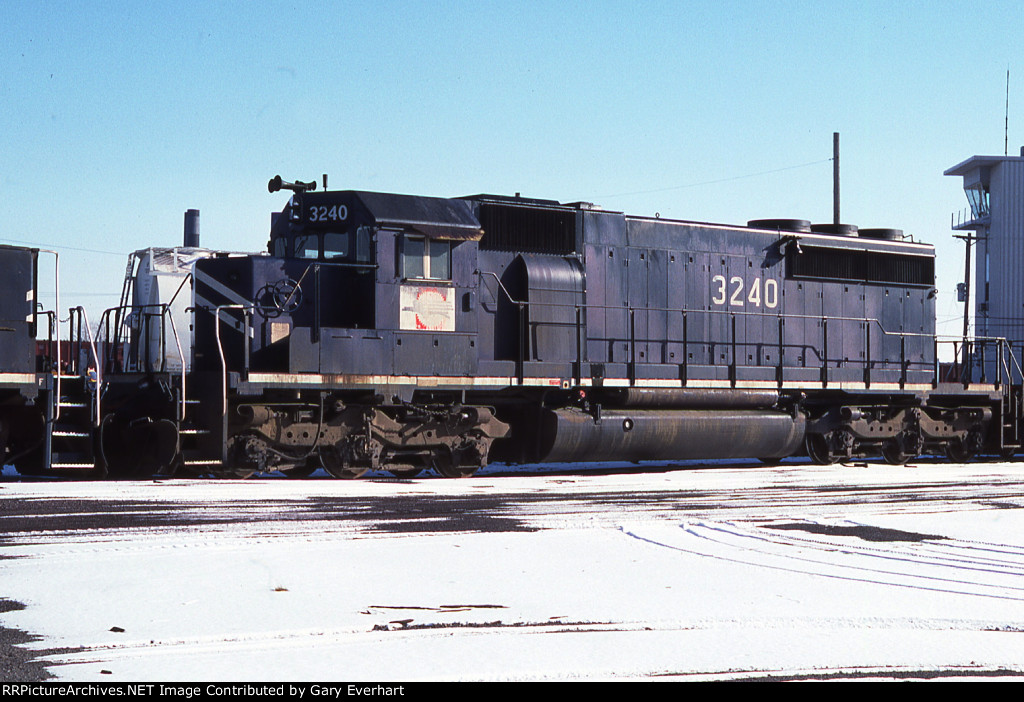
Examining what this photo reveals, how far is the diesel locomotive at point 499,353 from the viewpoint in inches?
512

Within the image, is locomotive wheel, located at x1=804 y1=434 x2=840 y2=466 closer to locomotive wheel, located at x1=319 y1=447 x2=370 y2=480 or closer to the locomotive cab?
the locomotive cab

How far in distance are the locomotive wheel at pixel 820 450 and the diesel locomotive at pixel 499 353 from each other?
4 cm

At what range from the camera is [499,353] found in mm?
15258

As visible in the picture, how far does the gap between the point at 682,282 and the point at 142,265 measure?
32.2 feet

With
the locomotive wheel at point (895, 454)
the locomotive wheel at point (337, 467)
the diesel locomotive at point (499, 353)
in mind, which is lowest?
the locomotive wheel at point (895, 454)

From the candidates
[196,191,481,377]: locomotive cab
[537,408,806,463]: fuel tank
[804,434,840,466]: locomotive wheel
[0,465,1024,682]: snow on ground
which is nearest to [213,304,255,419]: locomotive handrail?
[196,191,481,377]: locomotive cab

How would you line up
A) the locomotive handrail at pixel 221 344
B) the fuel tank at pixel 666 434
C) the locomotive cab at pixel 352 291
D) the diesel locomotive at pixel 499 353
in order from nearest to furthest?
the locomotive handrail at pixel 221 344 < the diesel locomotive at pixel 499 353 < the locomotive cab at pixel 352 291 < the fuel tank at pixel 666 434

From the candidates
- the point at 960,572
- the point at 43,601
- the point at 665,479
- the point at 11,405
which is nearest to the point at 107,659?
the point at 43,601

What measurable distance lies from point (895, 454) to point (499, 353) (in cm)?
764

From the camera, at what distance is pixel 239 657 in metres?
4.85

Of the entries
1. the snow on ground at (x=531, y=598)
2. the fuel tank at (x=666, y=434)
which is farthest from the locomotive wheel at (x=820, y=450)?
the snow on ground at (x=531, y=598)

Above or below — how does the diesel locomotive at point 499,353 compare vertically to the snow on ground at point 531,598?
above

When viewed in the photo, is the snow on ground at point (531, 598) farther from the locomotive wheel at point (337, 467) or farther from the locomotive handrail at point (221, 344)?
the locomotive wheel at point (337, 467)

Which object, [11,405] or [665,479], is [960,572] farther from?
[11,405]
